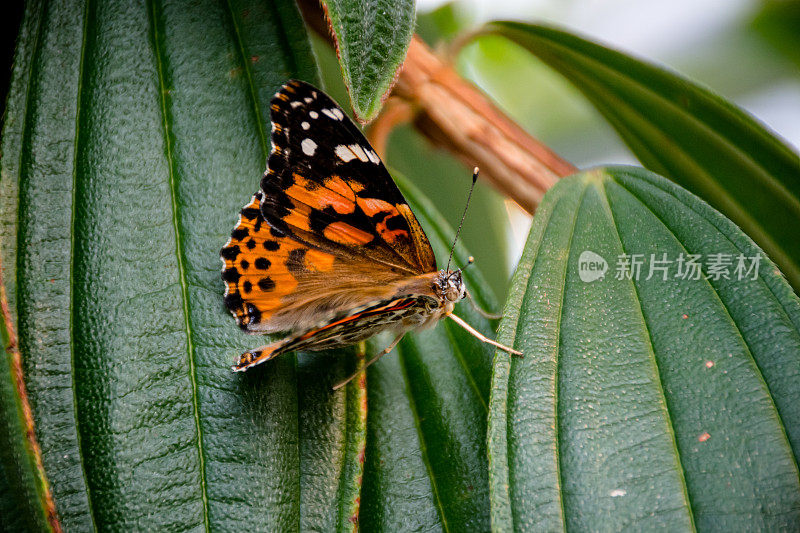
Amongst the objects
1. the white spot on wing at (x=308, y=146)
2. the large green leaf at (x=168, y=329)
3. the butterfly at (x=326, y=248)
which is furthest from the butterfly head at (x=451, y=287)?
the white spot on wing at (x=308, y=146)

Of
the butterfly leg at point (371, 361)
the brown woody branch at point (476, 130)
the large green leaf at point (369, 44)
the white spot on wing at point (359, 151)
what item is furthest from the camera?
the brown woody branch at point (476, 130)

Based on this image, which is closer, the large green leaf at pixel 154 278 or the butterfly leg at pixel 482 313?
the large green leaf at pixel 154 278

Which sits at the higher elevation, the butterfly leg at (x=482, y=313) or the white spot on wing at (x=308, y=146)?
the white spot on wing at (x=308, y=146)

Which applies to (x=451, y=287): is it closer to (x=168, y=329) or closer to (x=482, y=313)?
(x=482, y=313)

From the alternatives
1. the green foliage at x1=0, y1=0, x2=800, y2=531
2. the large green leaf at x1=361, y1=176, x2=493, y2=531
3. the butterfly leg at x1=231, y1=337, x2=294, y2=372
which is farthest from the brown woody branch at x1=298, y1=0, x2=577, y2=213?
the butterfly leg at x1=231, y1=337, x2=294, y2=372

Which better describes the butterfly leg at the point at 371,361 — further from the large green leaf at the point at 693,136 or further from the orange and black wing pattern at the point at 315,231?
the large green leaf at the point at 693,136

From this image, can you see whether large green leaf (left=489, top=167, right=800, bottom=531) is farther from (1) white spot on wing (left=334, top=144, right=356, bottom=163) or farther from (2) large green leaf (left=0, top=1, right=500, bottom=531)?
(1) white spot on wing (left=334, top=144, right=356, bottom=163)

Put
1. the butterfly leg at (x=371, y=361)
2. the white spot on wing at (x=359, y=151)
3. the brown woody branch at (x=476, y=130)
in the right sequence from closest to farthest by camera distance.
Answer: the butterfly leg at (x=371, y=361) < the white spot on wing at (x=359, y=151) < the brown woody branch at (x=476, y=130)

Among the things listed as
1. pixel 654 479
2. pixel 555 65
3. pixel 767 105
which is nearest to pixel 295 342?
pixel 654 479
